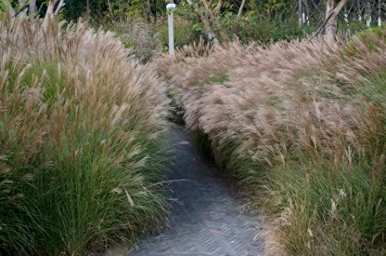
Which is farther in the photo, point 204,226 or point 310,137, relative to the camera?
point 204,226

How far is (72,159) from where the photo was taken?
3.74m

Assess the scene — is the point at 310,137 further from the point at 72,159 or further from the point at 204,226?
the point at 72,159

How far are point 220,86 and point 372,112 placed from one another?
2597mm

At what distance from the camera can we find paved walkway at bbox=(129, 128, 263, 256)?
4.04m

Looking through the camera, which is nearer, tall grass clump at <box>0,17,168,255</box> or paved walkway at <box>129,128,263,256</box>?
tall grass clump at <box>0,17,168,255</box>

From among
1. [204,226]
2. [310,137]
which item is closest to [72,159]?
[204,226]

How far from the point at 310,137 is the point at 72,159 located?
1447 millimetres

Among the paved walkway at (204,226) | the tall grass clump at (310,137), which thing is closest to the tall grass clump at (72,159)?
the paved walkway at (204,226)

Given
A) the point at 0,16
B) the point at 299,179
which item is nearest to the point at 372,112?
the point at 299,179

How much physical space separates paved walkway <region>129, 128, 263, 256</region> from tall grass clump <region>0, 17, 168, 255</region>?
7.1 inches

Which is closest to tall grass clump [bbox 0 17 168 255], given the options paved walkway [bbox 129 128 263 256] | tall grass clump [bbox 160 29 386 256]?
paved walkway [bbox 129 128 263 256]

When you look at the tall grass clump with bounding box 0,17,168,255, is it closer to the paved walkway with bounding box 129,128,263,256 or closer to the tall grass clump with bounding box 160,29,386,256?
the paved walkway with bounding box 129,128,263,256

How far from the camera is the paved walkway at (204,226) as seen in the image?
13.3 ft

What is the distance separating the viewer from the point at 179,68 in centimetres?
870
